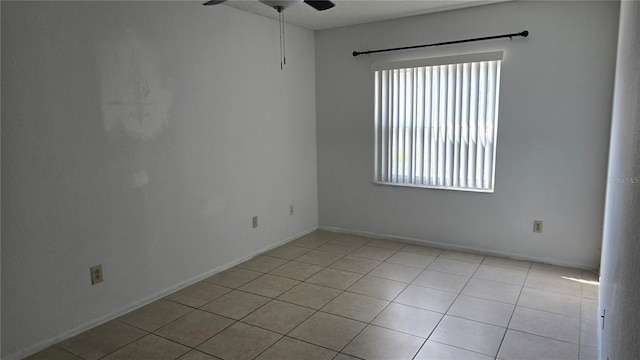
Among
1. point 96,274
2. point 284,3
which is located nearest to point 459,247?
point 284,3

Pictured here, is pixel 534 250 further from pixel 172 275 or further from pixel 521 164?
pixel 172 275

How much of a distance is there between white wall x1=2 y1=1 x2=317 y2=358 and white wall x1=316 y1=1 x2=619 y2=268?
118 centimetres

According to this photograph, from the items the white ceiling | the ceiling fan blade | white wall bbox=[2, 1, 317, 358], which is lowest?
white wall bbox=[2, 1, 317, 358]

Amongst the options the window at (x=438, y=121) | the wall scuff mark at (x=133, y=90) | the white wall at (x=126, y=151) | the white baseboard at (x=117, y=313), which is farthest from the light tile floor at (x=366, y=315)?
the wall scuff mark at (x=133, y=90)

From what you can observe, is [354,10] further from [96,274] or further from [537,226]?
[96,274]

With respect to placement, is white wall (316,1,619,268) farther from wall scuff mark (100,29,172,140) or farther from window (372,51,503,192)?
wall scuff mark (100,29,172,140)

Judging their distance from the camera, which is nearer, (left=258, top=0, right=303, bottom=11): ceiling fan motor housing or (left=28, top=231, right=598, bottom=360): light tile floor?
(left=258, top=0, right=303, bottom=11): ceiling fan motor housing

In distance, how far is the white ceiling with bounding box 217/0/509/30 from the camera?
3.76 meters

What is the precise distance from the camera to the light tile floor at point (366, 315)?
251 cm

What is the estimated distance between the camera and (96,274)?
9.30ft

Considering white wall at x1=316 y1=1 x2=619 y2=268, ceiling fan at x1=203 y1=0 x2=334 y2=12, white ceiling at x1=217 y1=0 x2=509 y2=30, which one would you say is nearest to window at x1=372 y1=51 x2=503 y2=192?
white wall at x1=316 y1=1 x2=619 y2=268

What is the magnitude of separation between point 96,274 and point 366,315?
→ 1.86 meters

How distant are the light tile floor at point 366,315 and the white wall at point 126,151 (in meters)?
0.30

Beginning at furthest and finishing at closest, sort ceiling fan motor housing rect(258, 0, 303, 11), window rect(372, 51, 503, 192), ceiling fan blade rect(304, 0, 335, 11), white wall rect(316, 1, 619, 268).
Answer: window rect(372, 51, 503, 192) → white wall rect(316, 1, 619, 268) → ceiling fan blade rect(304, 0, 335, 11) → ceiling fan motor housing rect(258, 0, 303, 11)
